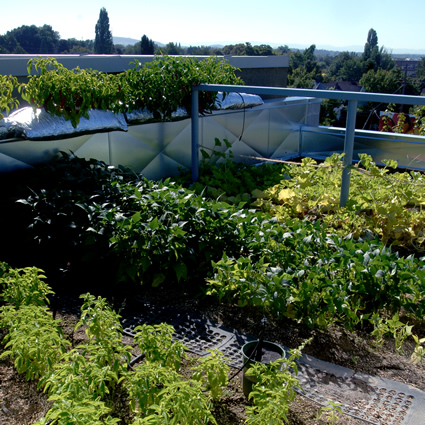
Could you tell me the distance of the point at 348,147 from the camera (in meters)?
4.81

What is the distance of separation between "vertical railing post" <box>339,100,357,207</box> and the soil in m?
1.92

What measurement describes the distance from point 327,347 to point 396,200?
228 cm

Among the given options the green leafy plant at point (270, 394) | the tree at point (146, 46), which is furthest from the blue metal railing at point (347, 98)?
the tree at point (146, 46)

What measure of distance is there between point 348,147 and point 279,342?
8.25ft

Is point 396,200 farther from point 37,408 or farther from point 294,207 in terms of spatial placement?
point 37,408

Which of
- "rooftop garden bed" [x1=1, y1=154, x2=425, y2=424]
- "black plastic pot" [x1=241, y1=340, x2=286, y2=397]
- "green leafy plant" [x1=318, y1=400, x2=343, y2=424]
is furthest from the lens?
"rooftop garden bed" [x1=1, y1=154, x2=425, y2=424]

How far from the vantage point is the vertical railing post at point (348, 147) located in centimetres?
471

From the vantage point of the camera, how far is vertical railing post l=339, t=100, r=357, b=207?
471cm

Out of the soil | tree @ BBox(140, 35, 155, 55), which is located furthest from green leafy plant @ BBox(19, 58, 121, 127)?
tree @ BBox(140, 35, 155, 55)

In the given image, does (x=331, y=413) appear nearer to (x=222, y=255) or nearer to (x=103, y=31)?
(x=222, y=255)

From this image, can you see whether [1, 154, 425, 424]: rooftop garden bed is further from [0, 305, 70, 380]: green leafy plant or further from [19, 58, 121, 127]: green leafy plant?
[19, 58, 121, 127]: green leafy plant

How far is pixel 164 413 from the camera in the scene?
1.88 meters

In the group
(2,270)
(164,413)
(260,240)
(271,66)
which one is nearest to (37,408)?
(164,413)

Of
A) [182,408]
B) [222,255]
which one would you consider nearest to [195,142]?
[222,255]
